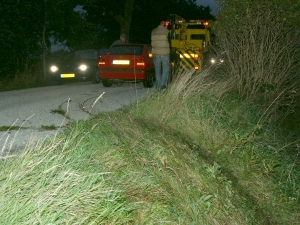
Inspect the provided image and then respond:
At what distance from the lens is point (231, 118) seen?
8680 mm

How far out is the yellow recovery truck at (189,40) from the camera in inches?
845

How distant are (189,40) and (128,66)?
8121mm

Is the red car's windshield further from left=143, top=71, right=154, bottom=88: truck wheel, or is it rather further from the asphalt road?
the asphalt road

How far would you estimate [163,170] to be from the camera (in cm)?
531

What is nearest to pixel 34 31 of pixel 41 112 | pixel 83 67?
pixel 83 67

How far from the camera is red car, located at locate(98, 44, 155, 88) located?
16547 millimetres

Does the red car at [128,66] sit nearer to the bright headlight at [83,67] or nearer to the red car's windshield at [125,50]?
the red car's windshield at [125,50]

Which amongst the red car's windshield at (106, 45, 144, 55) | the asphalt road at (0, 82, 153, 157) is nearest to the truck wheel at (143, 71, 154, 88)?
the red car's windshield at (106, 45, 144, 55)

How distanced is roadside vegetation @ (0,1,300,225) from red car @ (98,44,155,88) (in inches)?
205

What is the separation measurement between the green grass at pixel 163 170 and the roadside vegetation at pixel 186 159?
0.01m

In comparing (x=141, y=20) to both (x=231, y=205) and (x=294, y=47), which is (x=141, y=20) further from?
(x=231, y=205)

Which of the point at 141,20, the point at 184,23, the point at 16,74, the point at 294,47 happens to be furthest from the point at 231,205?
the point at 141,20

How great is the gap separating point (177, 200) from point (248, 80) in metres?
6.71

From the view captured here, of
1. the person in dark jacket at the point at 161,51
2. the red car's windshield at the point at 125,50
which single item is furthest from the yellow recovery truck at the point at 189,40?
the person in dark jacket at the point at 161,51
